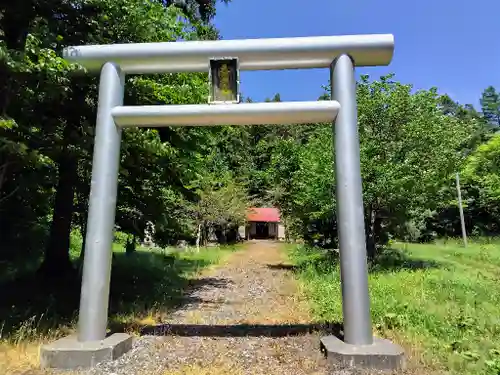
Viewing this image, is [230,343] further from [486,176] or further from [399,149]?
[486,176]

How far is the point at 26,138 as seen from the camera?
5.77m

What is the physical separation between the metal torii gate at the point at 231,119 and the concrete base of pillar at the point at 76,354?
1 centimetres

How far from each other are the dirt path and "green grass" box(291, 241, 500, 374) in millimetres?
1032

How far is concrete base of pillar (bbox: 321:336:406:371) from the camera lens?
4.50 meters

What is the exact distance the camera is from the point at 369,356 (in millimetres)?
4559

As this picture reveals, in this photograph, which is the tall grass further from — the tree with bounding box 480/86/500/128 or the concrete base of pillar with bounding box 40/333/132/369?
the tree with bounding box 480/86/500/128

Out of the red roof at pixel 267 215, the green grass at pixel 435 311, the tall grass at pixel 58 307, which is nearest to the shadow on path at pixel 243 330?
the tall grass at pixel 58 307

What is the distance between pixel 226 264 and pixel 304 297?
990 cm

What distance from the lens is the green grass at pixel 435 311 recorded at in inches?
190

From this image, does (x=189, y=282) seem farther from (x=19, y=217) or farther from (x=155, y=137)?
(x=155, y=137)

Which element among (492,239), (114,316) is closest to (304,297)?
(114,316)

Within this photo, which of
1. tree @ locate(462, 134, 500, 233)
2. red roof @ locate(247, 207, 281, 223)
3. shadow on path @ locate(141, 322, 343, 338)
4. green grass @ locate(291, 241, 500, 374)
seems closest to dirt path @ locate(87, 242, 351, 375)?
shadow on path @ locate(141, 322, 343, 338)

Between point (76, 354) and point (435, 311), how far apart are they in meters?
5.95

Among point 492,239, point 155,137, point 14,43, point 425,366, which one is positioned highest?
point 14,43
